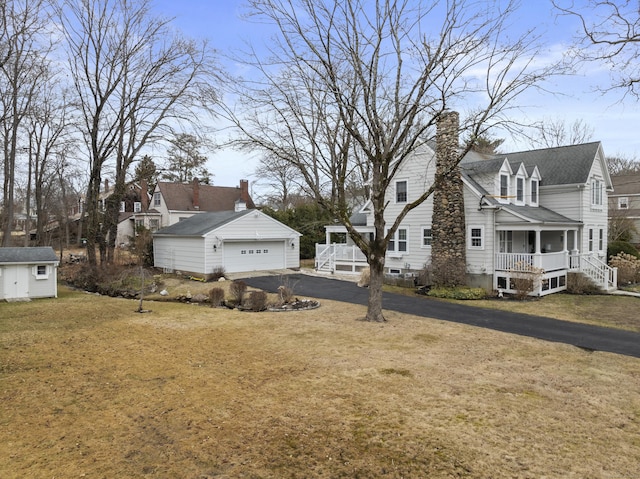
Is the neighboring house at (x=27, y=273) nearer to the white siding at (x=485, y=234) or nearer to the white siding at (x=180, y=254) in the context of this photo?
the white siding at (x=180, y=254)

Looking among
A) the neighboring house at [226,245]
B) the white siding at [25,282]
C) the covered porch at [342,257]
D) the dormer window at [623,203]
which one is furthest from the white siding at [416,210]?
the dormer window at [623,203]

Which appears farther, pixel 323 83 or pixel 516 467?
pixel 323 83

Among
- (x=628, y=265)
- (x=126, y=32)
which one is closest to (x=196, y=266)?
(x=126, y=32)

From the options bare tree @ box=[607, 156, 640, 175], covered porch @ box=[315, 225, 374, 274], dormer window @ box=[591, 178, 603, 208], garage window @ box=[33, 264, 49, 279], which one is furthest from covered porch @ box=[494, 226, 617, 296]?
bare tree @ box=[607, 156, 640, 175]

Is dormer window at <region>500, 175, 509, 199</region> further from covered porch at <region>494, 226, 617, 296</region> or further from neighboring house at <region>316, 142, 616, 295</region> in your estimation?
covered porch at <region>494, 226, 617, 296</region>

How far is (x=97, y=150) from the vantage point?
2444 cm

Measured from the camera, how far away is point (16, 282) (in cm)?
1636

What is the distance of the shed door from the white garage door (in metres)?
10.0

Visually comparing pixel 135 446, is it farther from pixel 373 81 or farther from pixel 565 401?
pixel 373 81

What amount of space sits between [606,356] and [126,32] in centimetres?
2641

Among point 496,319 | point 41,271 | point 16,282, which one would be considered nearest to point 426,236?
point 496,319

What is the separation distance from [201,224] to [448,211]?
1528 centimetres

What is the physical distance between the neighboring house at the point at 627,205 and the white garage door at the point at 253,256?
25521 millimetres

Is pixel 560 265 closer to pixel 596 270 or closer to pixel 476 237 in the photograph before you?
pixel 596 270
